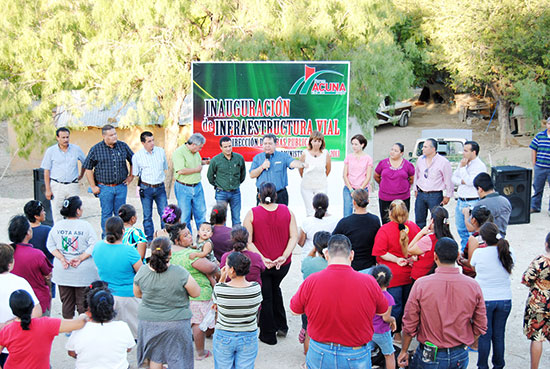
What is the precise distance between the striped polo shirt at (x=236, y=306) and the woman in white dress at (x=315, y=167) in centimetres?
494

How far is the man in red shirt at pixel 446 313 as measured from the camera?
461cm

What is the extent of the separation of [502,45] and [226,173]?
17.5m

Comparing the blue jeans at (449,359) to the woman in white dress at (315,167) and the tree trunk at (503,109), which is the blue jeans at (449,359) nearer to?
the woman in white dress at (315,167)

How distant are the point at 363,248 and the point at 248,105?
18.9ft

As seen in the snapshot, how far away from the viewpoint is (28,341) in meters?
4.22

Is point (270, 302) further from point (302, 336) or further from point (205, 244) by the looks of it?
point (205, 244)

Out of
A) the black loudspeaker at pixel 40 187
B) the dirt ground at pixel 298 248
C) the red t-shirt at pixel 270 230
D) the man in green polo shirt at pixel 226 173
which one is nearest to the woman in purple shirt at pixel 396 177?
the dirt ground at pixel 298 248

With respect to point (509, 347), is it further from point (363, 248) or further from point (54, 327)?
point (54, 327)

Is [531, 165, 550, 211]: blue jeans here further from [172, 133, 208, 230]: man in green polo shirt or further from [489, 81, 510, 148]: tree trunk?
[489, 81, 510, 148]: tree trunk

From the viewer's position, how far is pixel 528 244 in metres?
10.1

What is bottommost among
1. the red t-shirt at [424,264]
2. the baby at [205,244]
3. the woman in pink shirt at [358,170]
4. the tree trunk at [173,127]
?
the red t-shirt at [424,264]

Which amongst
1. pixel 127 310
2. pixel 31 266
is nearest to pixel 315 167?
pixel 127 310

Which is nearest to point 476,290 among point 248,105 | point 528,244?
point 528,244

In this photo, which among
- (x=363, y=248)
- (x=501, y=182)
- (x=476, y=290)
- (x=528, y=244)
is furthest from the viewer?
(x=501, y=182)
